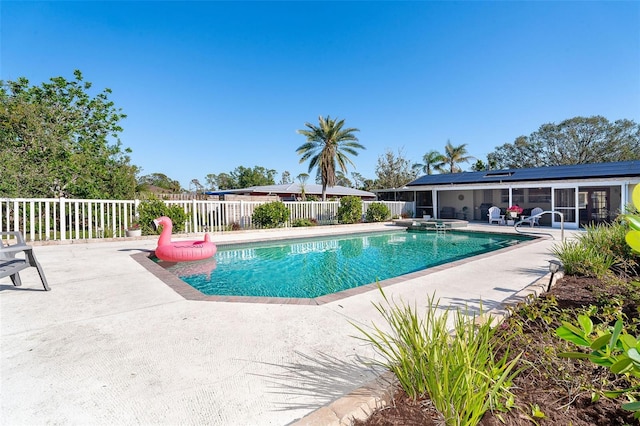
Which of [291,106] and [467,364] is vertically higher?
[291,106]

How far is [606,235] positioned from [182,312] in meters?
8.16

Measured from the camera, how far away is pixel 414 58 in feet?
55.1

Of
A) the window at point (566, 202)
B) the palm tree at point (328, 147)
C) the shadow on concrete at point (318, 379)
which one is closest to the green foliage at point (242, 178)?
the palm tree at point (328, 147)

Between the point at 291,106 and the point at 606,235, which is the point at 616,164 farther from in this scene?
the point at 291,106

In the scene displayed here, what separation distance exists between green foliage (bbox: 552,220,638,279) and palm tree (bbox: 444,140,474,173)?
108 feet

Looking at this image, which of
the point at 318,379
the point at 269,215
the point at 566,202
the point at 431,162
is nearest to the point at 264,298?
the point at 318,379

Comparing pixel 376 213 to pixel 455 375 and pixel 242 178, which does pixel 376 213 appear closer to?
pixel 455 375

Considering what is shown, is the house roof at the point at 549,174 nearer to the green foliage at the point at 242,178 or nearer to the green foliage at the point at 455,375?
the green foliage at the point at 455,375

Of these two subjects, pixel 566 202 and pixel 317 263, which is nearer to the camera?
pixel 317 263

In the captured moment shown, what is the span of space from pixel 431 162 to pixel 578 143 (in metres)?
18.2

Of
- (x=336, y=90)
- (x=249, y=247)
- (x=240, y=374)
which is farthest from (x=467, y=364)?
(x=336, y=90)

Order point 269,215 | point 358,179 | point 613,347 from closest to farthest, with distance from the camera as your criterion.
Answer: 1. point 613,347
2. point 269,215
3. point 358,179

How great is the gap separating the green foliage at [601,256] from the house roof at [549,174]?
478 inches

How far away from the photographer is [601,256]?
5.39 meters
